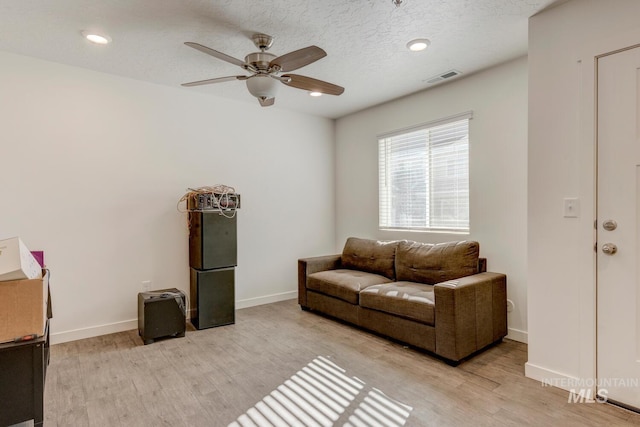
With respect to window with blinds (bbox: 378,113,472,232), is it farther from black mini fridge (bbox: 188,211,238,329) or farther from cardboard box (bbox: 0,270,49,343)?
cardboard box (bbox: 0,270,49,343)

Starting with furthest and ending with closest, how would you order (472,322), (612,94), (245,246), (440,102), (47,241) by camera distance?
1. (245,246)
2. (440,102)
3. (47,241)
4. (472,322)
5. (612,94)

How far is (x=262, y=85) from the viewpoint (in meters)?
2.62

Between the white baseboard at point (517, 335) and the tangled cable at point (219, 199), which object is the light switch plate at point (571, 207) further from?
the tangled cable at point (219, 199)

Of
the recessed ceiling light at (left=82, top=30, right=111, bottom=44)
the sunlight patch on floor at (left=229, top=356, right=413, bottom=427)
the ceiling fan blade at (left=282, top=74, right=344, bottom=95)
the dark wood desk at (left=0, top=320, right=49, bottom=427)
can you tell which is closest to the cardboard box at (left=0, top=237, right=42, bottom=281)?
the dark wood desk at (left=0, top=320, right=49, bottom=427)

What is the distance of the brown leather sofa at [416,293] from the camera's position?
2605 mm

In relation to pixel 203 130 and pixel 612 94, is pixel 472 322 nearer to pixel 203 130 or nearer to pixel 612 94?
pixel 612 94

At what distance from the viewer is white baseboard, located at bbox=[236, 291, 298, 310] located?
425 cm

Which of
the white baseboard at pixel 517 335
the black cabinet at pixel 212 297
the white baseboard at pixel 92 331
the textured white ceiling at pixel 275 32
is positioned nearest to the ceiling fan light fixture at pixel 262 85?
the textured white ceiling at pixel 275 32

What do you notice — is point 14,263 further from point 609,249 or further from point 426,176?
point 426,176

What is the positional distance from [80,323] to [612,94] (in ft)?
14.9

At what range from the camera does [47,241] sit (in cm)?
308

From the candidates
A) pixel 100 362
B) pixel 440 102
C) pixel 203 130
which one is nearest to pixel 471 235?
pixel 440 102

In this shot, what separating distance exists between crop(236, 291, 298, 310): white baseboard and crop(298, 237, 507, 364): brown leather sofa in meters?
0.54

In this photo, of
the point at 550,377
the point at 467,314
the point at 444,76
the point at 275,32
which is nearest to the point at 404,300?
the point at 467,314
